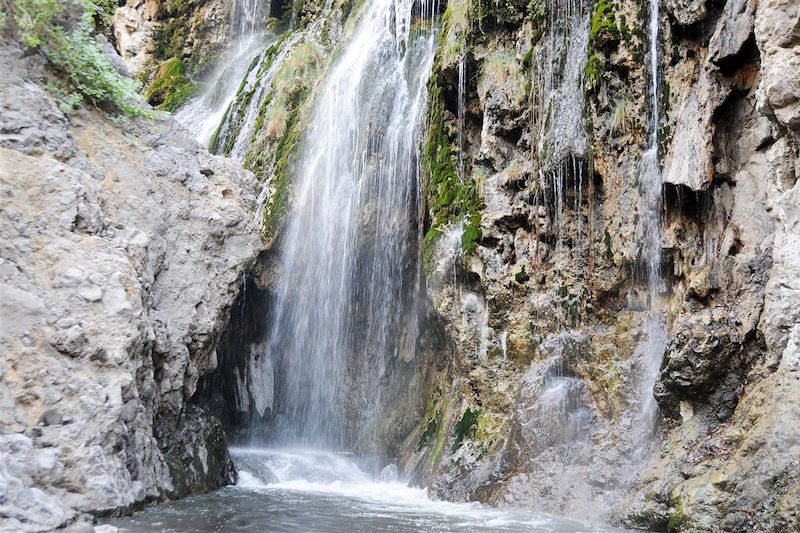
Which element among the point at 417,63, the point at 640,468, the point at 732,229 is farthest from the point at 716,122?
the point at 417,63

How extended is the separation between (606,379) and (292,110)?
11474mm

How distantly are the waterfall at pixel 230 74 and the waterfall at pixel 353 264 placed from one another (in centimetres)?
638

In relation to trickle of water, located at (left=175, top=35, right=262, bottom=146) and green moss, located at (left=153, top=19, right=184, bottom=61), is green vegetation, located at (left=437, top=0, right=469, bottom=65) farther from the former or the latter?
green moss, located at (left=153, top=19, right=184, bottom=61)

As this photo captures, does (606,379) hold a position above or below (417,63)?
below

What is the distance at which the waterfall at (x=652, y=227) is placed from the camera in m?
9.90

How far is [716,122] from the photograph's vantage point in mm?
9570

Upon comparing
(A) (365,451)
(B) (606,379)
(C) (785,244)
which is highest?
(C) (785,244)

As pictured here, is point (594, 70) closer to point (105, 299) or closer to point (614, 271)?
point (614, 271)

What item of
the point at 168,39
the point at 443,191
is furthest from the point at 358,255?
the point at 168,39

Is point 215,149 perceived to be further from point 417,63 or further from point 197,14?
point 197,14

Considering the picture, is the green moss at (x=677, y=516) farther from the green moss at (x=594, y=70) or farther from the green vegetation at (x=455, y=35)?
the green vegetation at (x=455, y=35)

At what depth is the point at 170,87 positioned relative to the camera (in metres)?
25.5

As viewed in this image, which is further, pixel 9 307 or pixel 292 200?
pixel 292 200

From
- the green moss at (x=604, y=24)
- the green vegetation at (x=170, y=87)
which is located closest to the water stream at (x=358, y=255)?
the green moss at (x=604, y=24)
